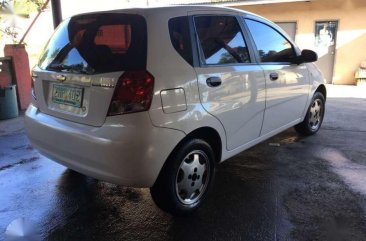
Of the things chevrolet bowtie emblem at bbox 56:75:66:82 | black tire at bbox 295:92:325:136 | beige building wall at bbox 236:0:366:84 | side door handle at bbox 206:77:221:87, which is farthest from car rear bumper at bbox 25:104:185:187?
beige building wall at bbox 236:0:366:84

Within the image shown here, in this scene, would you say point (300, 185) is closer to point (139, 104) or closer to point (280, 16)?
point (139, 104)

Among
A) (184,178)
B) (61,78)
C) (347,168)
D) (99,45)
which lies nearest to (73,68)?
(61,78)

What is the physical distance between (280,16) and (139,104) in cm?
1235

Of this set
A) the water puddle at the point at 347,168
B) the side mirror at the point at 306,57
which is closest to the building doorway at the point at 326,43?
the water puddle at the point at 347,168

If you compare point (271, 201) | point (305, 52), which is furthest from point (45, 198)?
point (305, 52)

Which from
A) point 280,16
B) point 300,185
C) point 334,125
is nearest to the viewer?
point 300,185

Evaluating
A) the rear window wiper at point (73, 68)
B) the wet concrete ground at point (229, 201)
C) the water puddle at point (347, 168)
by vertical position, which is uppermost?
the rear window wiper at point (73, 68)

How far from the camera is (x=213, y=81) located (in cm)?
318

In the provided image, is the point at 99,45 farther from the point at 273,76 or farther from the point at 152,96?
the point at 273,76

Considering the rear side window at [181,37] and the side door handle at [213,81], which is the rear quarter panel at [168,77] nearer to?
the rear side window at [181,37]

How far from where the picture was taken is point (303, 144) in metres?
5.33

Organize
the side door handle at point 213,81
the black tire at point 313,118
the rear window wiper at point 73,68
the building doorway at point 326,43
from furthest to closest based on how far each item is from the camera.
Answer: the building doorway at point 326,43
the black tire at point 313,118
the side door handle at point 213,81
the rear window wiper at point 73,68

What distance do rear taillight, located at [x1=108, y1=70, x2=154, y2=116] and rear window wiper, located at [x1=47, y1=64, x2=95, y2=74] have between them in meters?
0.30

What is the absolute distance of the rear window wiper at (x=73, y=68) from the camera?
112 inches
